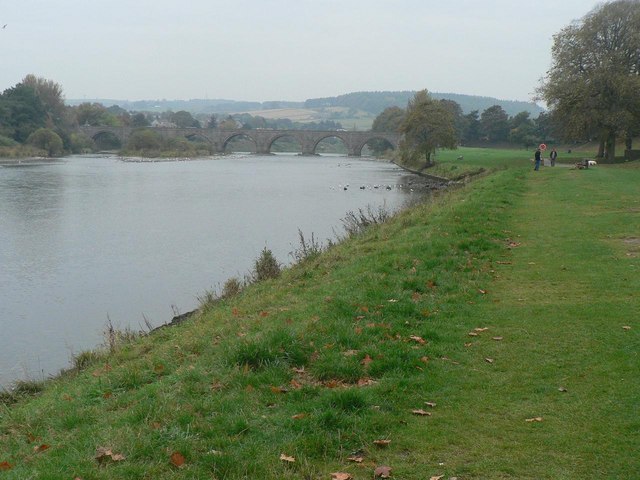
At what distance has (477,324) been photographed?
8.35m

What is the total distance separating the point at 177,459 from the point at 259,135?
480 ft

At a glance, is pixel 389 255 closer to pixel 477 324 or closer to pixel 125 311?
pixel 477 324

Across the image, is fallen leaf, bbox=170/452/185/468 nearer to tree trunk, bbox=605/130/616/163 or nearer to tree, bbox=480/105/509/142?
tree trunk, bbox=605/130/616/163

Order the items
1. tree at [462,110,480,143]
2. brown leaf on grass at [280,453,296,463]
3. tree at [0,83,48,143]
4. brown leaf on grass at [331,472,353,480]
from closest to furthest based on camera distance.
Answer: brown leaf on grass at [331,472,353,480]
brown leaf on grass at [280,453,296,463]
tree at [0,83,48,143]
tree at [462,110,480,143]

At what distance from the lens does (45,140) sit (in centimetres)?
10519

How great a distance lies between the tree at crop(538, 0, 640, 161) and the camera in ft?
153

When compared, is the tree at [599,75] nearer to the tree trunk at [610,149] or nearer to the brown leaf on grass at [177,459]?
the tree trunk at [610,149]

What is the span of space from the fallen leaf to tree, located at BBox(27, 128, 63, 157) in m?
110

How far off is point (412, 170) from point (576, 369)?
71747 mm

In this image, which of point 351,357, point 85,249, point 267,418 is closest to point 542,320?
point 351,357

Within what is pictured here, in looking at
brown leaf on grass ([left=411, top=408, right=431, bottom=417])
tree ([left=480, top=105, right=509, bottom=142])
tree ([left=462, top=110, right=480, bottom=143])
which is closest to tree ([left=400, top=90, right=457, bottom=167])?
tree ([left=480, top=105, right=509, bottom=142])

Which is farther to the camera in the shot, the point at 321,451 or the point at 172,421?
the point at 172,421

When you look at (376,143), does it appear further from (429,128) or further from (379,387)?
(379,387)

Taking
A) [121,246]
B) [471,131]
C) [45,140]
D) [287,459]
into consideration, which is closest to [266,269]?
[287,459]
